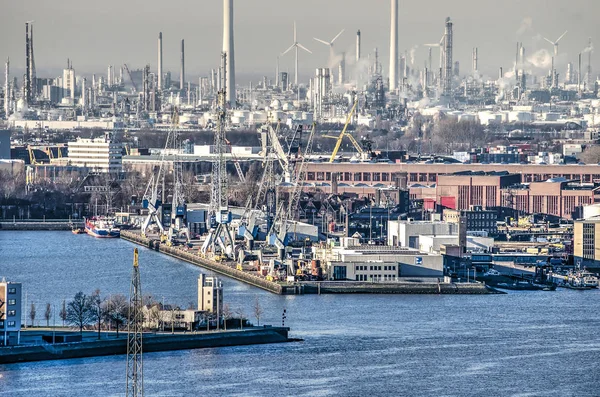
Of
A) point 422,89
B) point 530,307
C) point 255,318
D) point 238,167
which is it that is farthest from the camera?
point 422,89

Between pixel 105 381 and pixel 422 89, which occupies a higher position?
pixel 422 89

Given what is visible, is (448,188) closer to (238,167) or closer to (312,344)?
(238,167)

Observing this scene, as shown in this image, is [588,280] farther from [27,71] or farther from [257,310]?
[27,71]

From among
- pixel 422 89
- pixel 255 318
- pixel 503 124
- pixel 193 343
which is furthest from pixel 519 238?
pixel 422 89

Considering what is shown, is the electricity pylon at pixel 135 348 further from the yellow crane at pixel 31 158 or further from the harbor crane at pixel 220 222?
the yellow crane at pixel 31 158

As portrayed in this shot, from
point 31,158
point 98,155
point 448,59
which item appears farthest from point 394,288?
point 448,59

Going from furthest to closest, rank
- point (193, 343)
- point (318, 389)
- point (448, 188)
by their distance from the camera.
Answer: point (448, 188)
point (193, 343)
point (318, 389)
